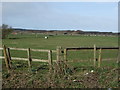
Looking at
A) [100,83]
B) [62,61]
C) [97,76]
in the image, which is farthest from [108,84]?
[62,61]

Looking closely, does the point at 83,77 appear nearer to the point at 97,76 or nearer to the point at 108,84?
the point at 97,76

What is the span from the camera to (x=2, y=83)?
27.2 feet

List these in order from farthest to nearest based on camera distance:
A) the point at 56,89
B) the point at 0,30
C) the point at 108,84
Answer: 1. the point at 0,30
2. the point at 108,84
3. the point at 56,89

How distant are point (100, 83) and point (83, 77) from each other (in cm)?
97

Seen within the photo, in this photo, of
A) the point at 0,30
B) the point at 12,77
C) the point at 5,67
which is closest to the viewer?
the point at 12,77

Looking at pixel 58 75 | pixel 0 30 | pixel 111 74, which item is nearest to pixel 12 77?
pixel 58 75

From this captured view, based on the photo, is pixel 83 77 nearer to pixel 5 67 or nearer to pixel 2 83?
pixel 2 83

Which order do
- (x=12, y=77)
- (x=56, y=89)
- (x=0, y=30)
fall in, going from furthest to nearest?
(x=0, y=30), (x=12, y=77), (x=56, y=89)

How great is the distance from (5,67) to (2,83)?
10.5 feet

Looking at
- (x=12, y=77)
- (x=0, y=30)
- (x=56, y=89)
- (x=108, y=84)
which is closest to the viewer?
(x=56, y=89)

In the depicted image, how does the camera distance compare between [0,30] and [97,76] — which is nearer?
[97,76]

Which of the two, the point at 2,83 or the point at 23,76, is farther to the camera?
the point at 23,76

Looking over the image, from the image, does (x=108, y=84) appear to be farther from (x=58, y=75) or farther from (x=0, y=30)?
(x=0, y=30)

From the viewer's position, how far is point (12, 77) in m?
8.91
